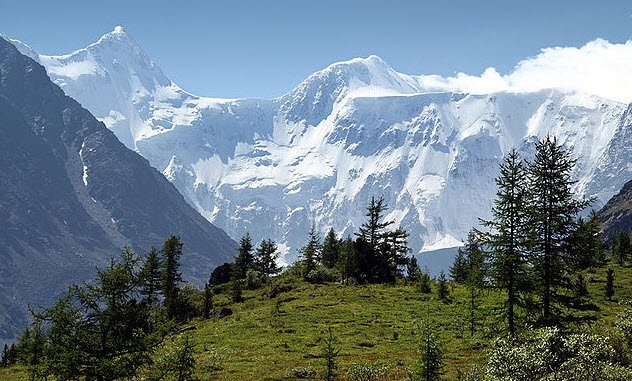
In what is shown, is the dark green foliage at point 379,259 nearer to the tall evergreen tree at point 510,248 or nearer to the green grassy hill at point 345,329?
the green grassy hill at point 345,329

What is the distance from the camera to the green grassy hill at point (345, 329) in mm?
38375

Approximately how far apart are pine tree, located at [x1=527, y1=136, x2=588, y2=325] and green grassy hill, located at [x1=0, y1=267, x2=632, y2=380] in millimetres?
2910

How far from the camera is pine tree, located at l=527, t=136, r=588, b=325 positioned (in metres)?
35.3

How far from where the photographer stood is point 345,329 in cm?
5312

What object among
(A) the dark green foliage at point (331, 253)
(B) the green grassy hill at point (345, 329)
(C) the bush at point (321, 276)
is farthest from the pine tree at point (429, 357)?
(A) the dark green foliage at point (331, 253)

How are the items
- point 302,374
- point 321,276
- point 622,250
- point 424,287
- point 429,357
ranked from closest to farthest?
point 429,357
point 302,374
point 424,287
point 321,276
point 622,250

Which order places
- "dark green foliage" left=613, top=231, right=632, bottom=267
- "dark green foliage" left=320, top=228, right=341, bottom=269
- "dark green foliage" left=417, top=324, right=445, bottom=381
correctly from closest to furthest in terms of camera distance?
1. "dark green foliage" left=417, top=324, right=445, bottom=381
2. "dark green foliage" left=613, top=231, right=632, bottom=267
3. "dark green foliage" left=320, top=228, right=341, bottom=269

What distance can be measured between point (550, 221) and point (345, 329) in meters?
23.3

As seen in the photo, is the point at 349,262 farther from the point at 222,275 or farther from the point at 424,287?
the point at 222,275

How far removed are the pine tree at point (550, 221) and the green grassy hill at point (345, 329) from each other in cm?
291

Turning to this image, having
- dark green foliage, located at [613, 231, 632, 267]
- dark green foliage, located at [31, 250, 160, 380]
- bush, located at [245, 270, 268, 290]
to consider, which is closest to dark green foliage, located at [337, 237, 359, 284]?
bush, located at [245, 270, 268, 290]

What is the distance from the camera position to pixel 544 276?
35688 millimetres

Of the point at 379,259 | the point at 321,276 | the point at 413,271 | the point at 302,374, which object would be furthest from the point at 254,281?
the point at 302,374

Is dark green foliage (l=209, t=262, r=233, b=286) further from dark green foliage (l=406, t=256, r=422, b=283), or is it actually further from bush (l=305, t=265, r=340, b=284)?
dark green foliage (l=406, t=256, r=422, b=283)
